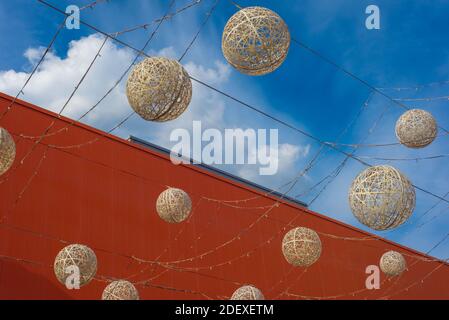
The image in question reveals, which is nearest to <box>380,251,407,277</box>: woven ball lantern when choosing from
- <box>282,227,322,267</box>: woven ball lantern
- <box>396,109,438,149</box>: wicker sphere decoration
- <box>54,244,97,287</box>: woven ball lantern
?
<box>282,227,322,267</box>: woven ball lantern

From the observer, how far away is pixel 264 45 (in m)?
5.17

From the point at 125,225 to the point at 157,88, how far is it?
5.82 m

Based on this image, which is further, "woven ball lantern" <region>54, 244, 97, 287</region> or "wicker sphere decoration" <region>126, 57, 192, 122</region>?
"woven ball lantern" <region>54, 244, 97, 287</region>

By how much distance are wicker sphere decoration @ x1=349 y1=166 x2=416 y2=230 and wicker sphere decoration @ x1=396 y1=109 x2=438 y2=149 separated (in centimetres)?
172

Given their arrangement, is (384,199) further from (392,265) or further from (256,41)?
(392,265)

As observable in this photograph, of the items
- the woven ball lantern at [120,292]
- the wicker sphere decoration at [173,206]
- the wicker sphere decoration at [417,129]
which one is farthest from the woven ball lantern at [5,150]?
the wicker sphere decoration at [417,129]

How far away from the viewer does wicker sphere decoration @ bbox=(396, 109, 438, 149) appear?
25.7 feet

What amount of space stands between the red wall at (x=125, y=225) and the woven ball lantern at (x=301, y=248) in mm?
3189

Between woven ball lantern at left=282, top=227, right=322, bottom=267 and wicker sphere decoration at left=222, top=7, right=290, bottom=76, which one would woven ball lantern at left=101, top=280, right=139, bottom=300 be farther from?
wicker sphere decoration at left=222, top=7, right=290, bottom=76

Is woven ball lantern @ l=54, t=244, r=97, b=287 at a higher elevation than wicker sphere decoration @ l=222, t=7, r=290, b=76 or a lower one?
lower

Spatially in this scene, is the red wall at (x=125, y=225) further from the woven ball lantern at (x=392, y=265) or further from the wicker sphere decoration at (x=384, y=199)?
the wicker sphere decoration at (x=384, y=199)
